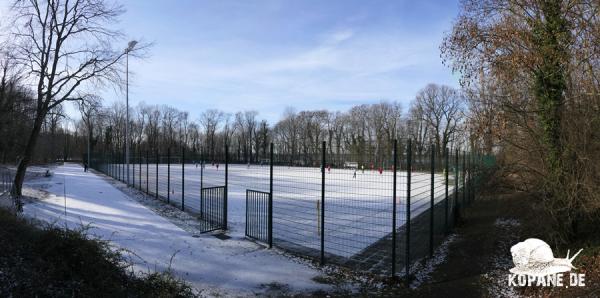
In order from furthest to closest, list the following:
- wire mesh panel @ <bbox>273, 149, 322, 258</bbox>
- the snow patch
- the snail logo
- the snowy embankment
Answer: wire mesh panel @ <bbox>273, 149, 322, 258</bbox>, the snow patch, the snowy embankment, the snail logo

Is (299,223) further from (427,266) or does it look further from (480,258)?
(480,258)

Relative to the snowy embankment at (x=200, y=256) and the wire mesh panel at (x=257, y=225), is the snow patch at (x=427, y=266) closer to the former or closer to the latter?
the snowy embankment at (x=200, y=256)

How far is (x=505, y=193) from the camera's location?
33.8 ft

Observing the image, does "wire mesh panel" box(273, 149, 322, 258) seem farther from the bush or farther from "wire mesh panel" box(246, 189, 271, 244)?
the bush

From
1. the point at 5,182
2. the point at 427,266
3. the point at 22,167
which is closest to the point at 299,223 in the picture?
the point at 427,266

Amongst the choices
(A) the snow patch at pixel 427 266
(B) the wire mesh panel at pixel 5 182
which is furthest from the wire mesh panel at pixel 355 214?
(B) the wire mesh panel at pixel 5 182

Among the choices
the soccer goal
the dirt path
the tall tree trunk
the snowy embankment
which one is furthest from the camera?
the tall tree trunk

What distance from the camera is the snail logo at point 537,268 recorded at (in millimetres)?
5866

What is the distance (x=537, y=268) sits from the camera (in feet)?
19.6

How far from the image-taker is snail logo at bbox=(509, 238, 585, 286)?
5866 mm

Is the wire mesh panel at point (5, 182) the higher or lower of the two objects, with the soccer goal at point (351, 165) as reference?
lower

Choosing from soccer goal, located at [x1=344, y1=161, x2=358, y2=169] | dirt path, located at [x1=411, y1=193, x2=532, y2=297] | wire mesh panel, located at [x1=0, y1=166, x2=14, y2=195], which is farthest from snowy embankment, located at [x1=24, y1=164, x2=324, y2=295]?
wire mesh panel, located at [x1=0, y1=166, x2=14, y2=195]

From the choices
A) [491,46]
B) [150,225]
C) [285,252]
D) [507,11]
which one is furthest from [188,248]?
[507,11]

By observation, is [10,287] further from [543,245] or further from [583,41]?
[583,41]
